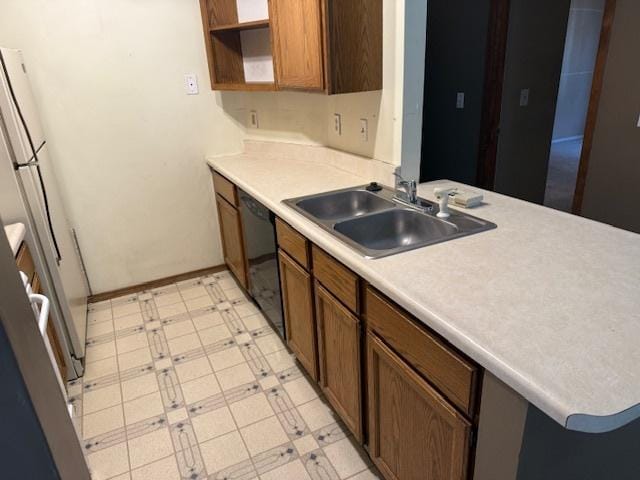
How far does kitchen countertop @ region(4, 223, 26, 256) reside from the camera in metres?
1.75

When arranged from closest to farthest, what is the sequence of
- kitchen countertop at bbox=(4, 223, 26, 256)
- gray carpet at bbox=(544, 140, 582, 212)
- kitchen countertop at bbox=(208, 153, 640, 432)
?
kitchen countertop at bbox=(208, 153, 640, 432)
kitchen countertop at bbox=(4, 223, 26, 256)
gray carpet at bbox=(544, 140, 582, 212)

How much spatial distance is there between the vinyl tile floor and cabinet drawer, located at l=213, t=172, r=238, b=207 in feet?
2.31

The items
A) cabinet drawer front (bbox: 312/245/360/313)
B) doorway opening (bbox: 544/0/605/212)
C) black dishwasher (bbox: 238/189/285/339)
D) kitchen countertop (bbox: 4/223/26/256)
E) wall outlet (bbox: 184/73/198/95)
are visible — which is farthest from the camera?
doorway opening (bbox: 544/0/605/212)

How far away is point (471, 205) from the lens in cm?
178

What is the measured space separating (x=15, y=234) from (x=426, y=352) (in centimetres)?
168

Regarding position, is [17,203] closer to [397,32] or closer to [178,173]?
[178,173]

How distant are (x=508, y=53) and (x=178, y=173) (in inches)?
99.1

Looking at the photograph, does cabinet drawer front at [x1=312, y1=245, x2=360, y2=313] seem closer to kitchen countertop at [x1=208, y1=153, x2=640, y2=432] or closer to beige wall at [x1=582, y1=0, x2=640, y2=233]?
kitchen countertop at [x1=208, y1=153, x2=640, y2=432]

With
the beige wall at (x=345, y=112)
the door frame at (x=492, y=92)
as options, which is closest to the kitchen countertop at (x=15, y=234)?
the beige wall at (x=345, y=112)

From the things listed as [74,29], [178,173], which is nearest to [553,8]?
[178,173]

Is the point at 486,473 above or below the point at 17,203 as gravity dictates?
below

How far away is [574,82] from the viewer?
23.3 feet

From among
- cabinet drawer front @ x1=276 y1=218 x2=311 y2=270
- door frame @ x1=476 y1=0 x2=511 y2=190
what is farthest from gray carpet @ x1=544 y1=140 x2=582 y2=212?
cabinet drawer front @ x1=276 y1=218 x2=311 y2=270

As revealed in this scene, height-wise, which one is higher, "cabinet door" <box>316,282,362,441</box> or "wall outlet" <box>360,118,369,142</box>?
"wall outlet" <box>360,118,369,142</box>
